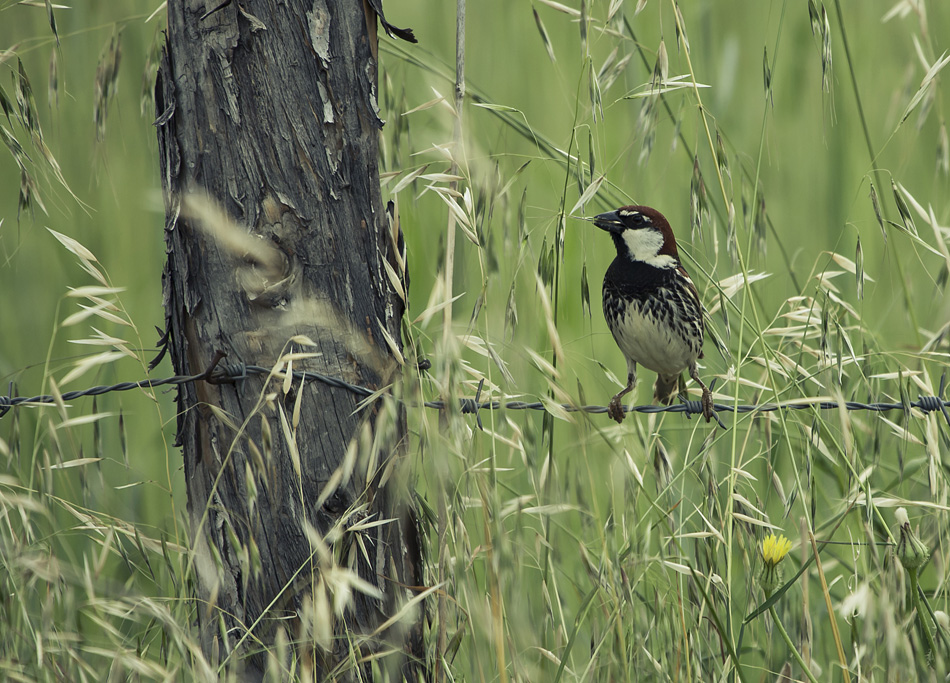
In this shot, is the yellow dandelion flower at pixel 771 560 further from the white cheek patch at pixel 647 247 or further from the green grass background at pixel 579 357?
the white cheek patch at pixel 647 247

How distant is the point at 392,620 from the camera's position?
1.49 metres

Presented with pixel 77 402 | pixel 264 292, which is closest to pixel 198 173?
pixel 264 292

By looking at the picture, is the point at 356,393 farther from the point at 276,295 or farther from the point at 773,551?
the point at 773,551

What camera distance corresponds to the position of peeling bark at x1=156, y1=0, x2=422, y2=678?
154 cm

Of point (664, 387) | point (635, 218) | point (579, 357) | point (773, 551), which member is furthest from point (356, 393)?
point (664, 387)

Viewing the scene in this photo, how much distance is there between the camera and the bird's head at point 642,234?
100.0 inches

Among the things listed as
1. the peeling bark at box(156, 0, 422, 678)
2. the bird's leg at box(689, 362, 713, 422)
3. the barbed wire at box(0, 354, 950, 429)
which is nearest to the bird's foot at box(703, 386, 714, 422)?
the bird's leg at box(689, 362, 713, 422)

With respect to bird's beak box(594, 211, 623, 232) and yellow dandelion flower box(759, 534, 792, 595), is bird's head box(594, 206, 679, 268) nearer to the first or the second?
bird's beak box(594, 211, 623, 232)

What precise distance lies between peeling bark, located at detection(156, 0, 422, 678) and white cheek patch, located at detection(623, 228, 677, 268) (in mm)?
1184

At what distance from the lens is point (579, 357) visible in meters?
2.88

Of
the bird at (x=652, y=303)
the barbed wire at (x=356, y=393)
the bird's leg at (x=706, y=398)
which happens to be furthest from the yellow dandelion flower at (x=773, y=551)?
the bird at (x=652, y=303)

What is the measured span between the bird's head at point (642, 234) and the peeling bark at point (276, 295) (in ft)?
3.51

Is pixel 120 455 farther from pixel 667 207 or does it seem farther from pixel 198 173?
pixel 667 207

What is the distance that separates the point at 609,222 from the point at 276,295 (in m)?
1.25
